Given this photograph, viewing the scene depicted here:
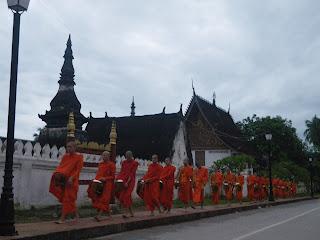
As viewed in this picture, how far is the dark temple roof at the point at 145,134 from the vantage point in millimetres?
28328

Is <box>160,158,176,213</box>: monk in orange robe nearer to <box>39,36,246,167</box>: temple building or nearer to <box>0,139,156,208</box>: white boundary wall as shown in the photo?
<box>0,139,156,208</box>: white boundary wall

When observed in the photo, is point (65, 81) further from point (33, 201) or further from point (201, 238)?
point (201, 238)

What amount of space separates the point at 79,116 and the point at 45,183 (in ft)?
22.5

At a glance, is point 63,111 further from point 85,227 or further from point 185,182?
point 85,227

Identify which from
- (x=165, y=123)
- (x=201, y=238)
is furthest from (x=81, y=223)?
(x=165, y=123)

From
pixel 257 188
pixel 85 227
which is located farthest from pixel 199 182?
pixel 257 188

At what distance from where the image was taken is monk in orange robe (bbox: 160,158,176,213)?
1537cm

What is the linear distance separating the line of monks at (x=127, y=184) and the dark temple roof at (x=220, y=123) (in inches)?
753

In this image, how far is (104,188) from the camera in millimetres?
11930

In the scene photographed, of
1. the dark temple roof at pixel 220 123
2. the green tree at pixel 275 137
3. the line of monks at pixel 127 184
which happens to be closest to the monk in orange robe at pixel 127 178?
the line of monks at pixel 127 184

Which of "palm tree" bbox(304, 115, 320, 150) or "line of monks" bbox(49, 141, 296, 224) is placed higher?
"palm tree" bbox(304, 115, 320, 150)

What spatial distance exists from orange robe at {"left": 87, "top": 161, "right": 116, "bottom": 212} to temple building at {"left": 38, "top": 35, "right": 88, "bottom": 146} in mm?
8126

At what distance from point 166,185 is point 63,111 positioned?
742 cm

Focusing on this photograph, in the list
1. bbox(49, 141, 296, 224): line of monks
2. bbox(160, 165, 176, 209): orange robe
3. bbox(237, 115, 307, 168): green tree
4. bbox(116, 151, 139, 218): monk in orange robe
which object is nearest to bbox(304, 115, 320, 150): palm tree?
bbox(237, 115, 307, 168): green tree
